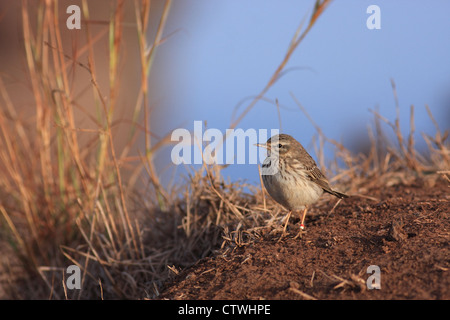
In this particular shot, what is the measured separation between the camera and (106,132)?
4184 millimetres

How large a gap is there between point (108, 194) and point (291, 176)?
238 centimetres

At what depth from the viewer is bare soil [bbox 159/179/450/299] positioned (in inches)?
109

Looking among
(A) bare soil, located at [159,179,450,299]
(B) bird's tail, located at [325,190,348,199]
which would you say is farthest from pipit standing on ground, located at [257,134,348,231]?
(A) bare soil, located at [159,179,450,299]

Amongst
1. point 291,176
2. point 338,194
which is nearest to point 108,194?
point 291,176

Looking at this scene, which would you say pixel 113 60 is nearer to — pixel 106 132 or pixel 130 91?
pixel 106 132

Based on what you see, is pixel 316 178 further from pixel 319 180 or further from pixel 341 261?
pixel 341 261

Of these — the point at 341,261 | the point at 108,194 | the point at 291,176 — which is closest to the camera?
the point at 341,261

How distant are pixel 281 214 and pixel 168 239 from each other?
1191mm

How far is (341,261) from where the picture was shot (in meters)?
3.17

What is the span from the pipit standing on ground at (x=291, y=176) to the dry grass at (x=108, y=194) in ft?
0.86

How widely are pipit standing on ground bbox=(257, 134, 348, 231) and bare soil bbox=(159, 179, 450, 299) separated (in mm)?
238

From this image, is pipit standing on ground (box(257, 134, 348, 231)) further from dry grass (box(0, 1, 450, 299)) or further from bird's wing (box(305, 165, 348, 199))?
dry grass (box(0, 1, 450, 299))

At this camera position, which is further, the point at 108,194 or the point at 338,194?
the point at 108,194

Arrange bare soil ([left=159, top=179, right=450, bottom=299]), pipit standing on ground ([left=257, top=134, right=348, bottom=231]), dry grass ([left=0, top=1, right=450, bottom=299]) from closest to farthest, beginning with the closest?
bare soil ([left=159, top=179, right=450, bottom=299])
pipit standing on ground ([left=257, top=134, right=348, bottom=231])
dry grass ([left=0, top=1, right=450, bottom=299])
